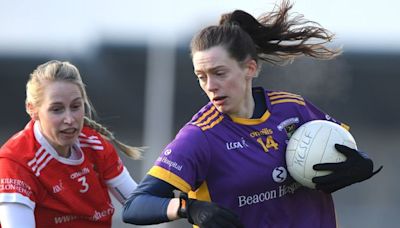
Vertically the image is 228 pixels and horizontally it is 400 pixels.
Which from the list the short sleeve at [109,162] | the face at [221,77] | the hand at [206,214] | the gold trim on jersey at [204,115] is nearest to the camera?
the hand at [206,214]

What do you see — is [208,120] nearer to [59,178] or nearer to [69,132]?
[69,132]

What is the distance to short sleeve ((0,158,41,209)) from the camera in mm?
5820

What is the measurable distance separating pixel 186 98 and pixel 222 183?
17.9m

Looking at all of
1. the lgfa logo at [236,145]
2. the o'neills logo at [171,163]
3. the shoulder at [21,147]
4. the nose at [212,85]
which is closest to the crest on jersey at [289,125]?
the lgfa logo at [236,145]

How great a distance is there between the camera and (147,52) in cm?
2338

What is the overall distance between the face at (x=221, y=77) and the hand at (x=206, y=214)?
0.60 meters

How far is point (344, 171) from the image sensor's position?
564 cm

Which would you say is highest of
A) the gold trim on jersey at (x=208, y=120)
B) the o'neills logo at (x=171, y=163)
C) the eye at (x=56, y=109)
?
the gold trim on jersey at (x=208, y=120)

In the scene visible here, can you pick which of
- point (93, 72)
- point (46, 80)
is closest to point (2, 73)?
point (93, 72)

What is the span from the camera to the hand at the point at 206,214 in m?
5.12

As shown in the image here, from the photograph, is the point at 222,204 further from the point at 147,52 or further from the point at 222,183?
the point at 147,52

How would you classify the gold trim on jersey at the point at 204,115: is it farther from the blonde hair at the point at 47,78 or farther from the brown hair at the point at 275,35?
the blonde hair at the point at 47,78

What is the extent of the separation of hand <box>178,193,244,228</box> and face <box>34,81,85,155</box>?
3.22 ft

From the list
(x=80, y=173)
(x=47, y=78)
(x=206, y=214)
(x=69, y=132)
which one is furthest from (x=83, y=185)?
(x=206, y=214)
